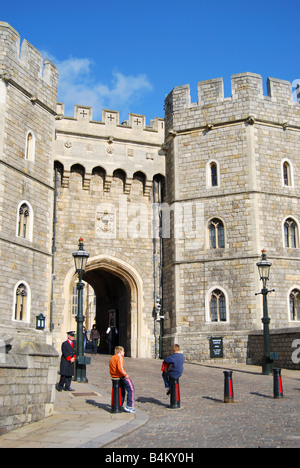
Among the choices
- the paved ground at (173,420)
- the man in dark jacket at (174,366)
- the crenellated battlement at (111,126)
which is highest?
the crenellated battlement at (111,126)

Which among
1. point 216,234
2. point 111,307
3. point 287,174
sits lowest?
point 111,307

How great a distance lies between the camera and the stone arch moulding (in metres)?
20.8

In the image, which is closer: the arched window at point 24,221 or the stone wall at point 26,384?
the stone wall at point 26,384

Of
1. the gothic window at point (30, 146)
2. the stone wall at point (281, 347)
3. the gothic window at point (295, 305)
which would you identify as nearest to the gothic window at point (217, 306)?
the stone wall at point (281, 347)

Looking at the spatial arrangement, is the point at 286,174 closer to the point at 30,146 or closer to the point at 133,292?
the point at 133,292

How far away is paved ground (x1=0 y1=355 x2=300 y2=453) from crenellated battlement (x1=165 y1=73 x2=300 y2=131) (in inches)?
433

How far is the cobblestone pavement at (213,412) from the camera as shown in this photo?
664cm

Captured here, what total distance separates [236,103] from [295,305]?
8146 millimetres

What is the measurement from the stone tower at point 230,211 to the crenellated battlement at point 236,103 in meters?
0.04

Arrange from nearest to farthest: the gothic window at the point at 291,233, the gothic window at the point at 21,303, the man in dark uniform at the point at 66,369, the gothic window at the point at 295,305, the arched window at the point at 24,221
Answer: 1. the man in dark uniform at the point at 66,369
2. the gothic window at the point at 21,303
3. the arched window at the point at 24,221
4. the gothic window at the point at 295,305
5. the gothic window at the point at 291,233

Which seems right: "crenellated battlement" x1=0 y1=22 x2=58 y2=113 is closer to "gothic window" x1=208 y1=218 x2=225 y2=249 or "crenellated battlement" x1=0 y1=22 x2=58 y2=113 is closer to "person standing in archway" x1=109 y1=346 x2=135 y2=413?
"gothic window" x1=208 y1=218 x2=225 y2=249

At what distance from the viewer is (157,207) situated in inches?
872

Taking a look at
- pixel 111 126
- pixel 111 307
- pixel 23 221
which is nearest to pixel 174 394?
pixel 23 221

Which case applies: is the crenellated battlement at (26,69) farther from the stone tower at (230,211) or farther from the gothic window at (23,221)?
the stone tower at (230,211)
